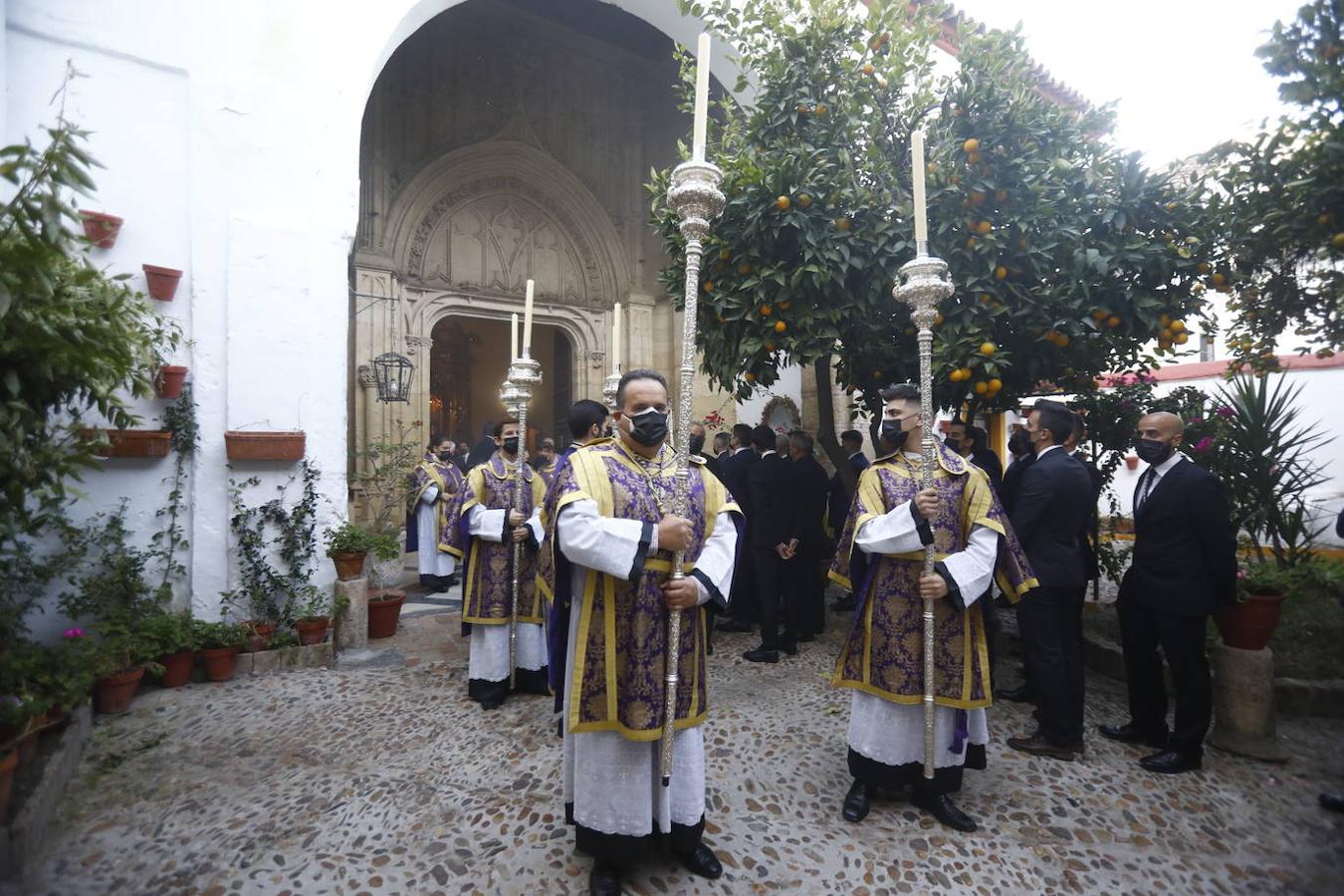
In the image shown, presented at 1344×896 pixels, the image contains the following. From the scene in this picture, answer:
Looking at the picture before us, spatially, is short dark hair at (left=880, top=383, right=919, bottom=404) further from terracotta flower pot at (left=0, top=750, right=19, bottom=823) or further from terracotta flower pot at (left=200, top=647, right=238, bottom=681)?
terracotta flower pot at (left=200, top=647, right=238, bottom=681)

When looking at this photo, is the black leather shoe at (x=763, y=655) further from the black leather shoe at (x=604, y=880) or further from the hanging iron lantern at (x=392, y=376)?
the hanging iron lantern at (x=392, y=376)

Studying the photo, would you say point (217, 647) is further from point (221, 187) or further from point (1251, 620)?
point (1251, 620)

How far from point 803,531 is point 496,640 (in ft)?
8.90

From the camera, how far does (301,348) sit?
476 cm

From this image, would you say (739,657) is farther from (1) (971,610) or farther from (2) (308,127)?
(2) (308,127)

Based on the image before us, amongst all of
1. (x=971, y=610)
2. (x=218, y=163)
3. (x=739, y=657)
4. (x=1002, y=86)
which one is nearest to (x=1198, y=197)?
(x=1002, y=86)

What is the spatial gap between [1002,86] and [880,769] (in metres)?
4.20

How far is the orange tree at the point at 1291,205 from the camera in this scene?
2.42 metres

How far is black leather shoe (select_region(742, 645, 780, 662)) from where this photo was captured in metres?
4.98

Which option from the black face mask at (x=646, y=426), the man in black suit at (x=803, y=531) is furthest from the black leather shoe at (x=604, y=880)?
the man in black suit at (x=803, y=531)

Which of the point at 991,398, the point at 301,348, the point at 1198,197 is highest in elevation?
the point at 1198,197

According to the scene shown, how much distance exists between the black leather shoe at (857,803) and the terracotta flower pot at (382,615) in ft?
13.7

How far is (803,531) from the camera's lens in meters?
5.42

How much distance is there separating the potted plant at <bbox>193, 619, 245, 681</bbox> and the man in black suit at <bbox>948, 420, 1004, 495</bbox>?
5608 millimetres
